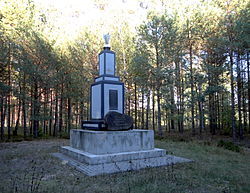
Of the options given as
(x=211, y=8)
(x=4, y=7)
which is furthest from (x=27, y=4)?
(x=211, y=8)

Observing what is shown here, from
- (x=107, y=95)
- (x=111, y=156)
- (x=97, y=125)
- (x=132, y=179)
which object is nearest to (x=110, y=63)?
(x=107, y=95)

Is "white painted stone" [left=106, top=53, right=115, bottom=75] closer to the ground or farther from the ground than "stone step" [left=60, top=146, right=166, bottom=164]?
farther from the ground

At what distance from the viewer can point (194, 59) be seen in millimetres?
18500

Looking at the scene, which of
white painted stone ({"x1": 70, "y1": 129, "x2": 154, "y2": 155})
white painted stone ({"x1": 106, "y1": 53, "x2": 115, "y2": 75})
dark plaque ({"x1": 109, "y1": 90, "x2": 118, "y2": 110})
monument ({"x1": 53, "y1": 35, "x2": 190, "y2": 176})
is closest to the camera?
monument ({"x1": 53, "y1": 35, "x2": 190, "y2": 176})

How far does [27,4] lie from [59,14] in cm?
542

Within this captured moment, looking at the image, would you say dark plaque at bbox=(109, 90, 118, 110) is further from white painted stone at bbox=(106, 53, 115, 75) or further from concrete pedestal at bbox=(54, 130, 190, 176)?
concrete pedestal at bbox=(54, 130, 190, 176)

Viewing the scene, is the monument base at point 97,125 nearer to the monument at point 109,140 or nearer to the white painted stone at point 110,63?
the monument at point 109,140

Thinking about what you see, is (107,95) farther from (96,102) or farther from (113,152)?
(113,152)

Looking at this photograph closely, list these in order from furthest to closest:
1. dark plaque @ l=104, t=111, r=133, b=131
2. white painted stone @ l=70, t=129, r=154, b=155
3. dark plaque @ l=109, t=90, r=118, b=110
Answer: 1. dark plaque @ l=109, t=90, r=118, b=110
2. dark plaque @ l=104, t=111, r=133, b=131
3. white painted stone @ l=70, t=129, r=154, b=155

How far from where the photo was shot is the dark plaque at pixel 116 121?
8.38m

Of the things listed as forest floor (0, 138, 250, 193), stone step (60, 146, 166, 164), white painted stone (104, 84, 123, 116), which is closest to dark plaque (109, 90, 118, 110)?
white painted stone (104, 84, 123, 116)

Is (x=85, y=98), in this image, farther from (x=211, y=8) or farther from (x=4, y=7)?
(x=211, y=8)

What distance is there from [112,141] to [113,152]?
16.3 inches

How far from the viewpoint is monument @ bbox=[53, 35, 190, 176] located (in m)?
6.93
